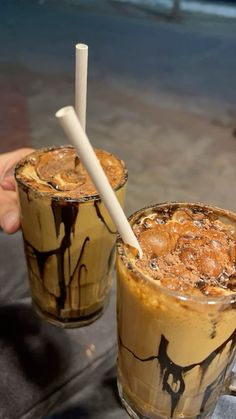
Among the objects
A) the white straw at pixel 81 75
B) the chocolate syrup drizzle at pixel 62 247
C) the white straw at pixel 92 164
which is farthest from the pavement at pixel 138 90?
the white straw at pixel 92 164

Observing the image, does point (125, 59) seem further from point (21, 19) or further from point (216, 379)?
point (216, 379)

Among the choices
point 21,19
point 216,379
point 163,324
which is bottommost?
point 21,19

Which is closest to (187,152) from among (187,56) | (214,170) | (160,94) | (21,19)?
(214,170)

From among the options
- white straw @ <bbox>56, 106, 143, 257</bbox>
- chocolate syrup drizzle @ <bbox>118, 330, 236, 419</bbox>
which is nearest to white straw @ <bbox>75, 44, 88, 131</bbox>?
white straw @ <bbox>56, 106, 143, 257</bbox>

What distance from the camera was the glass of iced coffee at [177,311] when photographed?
577 millimetres

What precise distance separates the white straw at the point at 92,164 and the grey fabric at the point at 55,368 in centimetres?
25

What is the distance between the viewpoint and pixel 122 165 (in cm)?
85

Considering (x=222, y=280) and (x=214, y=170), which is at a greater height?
(x=222, y=280)

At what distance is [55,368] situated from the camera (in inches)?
29.8

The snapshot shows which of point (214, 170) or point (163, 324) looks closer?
point (163, 324)

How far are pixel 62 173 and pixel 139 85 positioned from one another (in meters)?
1.96

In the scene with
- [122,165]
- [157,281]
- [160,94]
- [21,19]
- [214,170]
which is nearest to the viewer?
[157,281]

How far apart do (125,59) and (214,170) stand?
175 cm

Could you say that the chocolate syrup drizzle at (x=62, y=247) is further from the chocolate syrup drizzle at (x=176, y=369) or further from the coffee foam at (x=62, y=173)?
the chocolate syrup drizzle at (x=176, y=369)
